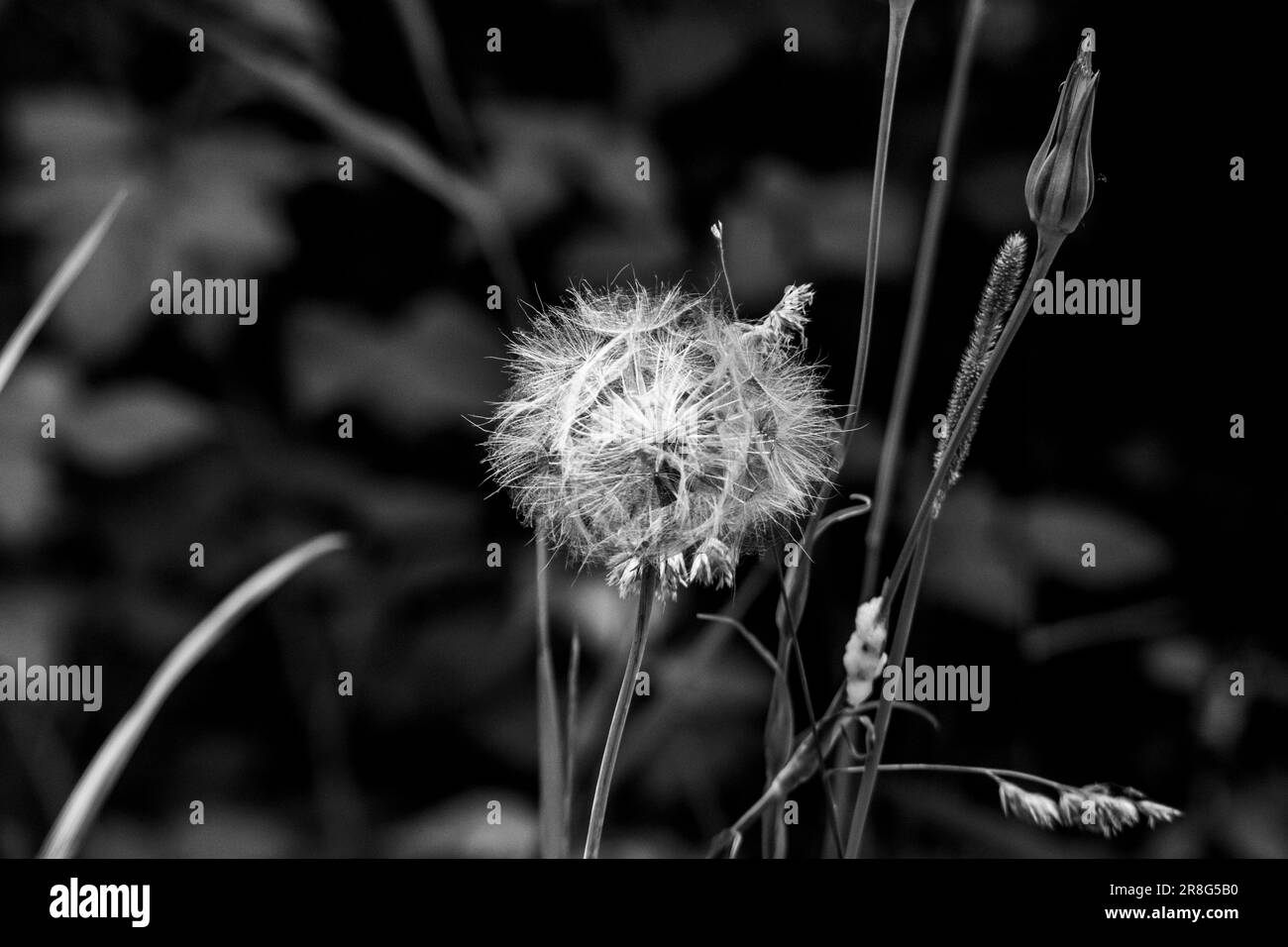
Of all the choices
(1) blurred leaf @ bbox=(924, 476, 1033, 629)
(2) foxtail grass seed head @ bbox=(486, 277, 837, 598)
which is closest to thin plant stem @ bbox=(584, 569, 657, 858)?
(2) foxtail grass seed head @ bbox=(486, 277, 837, 598)

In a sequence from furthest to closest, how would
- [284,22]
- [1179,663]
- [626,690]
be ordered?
1. [1179,663]
2. [284,22]
3. [626,690]

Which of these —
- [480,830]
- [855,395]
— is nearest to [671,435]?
[855,395]

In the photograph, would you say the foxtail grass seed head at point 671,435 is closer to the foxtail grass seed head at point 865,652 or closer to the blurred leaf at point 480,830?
the foxtail grass seed head at point 865,652

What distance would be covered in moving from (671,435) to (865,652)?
0.09 m

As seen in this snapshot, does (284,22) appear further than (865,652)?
Yes

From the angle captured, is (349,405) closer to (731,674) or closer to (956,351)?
(731,674)

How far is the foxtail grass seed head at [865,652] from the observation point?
340 millimetres

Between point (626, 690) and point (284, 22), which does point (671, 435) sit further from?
point (284, 22)

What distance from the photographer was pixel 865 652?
345mm

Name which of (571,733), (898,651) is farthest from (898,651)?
(571,733)

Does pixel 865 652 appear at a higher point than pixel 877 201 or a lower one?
lower

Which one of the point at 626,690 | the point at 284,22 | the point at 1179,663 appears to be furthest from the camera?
the point at 1179,663

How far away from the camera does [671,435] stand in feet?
1.25

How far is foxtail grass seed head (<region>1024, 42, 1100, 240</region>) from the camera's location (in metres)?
0.35
